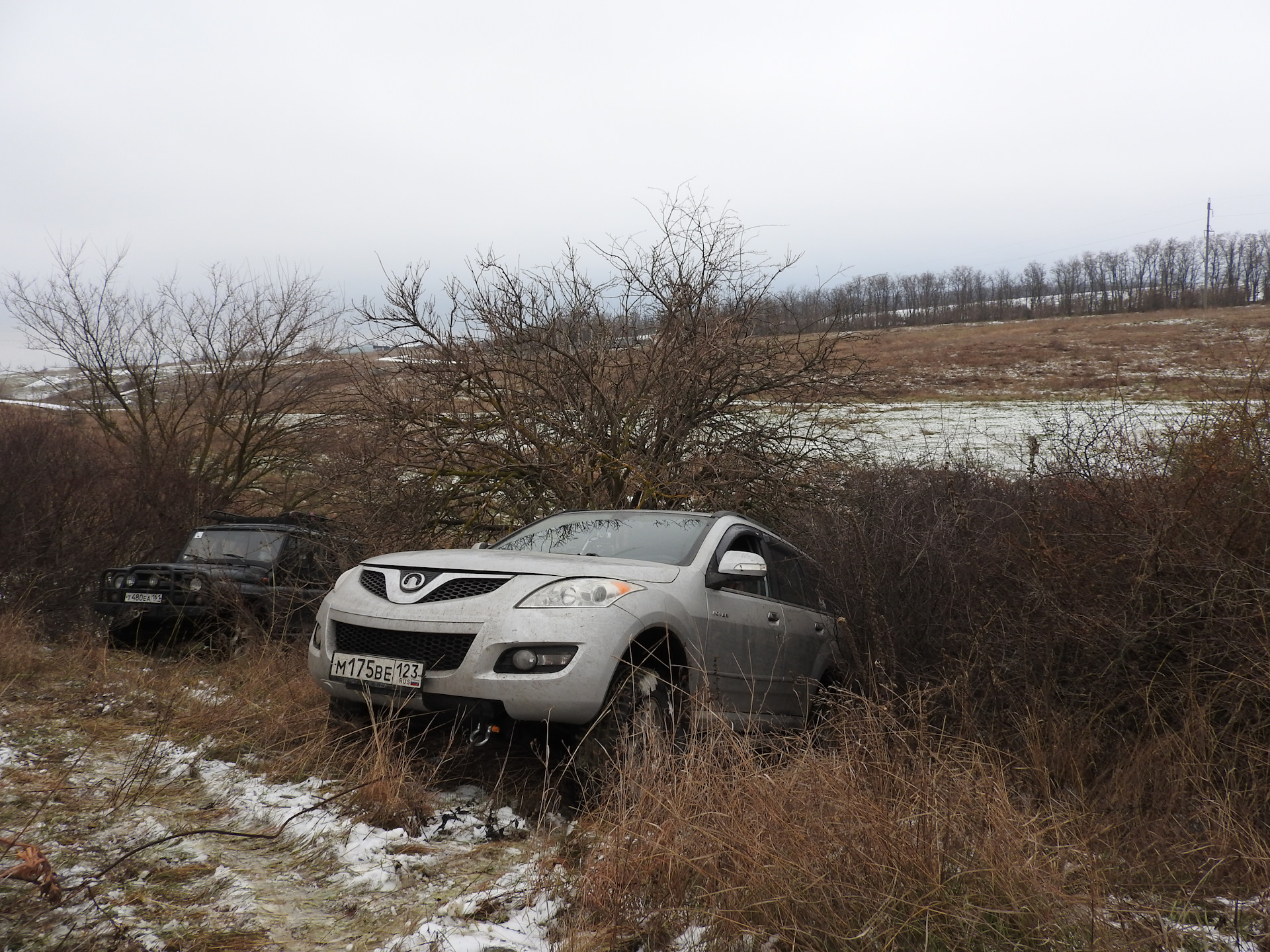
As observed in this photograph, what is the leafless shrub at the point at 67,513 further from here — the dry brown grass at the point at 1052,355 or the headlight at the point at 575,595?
the dry brown grass at the point at 1052,355

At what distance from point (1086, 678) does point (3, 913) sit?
4721mm

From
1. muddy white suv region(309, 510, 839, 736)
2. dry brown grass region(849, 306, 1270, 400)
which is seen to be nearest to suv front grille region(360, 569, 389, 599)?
muddy white suv region(309, 510, 839, 736)

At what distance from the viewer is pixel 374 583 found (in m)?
4.61

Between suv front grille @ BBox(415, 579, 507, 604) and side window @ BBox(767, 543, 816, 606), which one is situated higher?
suv front grille @ BBox(415, 579, 507, 604)

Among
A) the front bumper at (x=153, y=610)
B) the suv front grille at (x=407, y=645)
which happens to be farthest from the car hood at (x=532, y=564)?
Result: the front bumper at (x=153, y=610)

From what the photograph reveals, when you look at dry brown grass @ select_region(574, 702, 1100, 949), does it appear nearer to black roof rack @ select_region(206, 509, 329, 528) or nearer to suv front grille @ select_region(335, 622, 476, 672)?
suv front grille @ select_region(335, 622, 476, 672)

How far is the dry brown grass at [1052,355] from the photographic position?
28.0 metres

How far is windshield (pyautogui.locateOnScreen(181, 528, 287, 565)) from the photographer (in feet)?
29.4

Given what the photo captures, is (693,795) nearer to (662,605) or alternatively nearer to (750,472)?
(662,605)

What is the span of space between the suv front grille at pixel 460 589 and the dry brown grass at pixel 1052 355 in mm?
7157

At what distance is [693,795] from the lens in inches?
127

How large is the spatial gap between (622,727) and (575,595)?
643 millimetres

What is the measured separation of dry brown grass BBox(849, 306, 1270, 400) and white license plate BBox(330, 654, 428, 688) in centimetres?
755

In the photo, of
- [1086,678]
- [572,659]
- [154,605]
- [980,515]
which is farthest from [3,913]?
[154,605]
